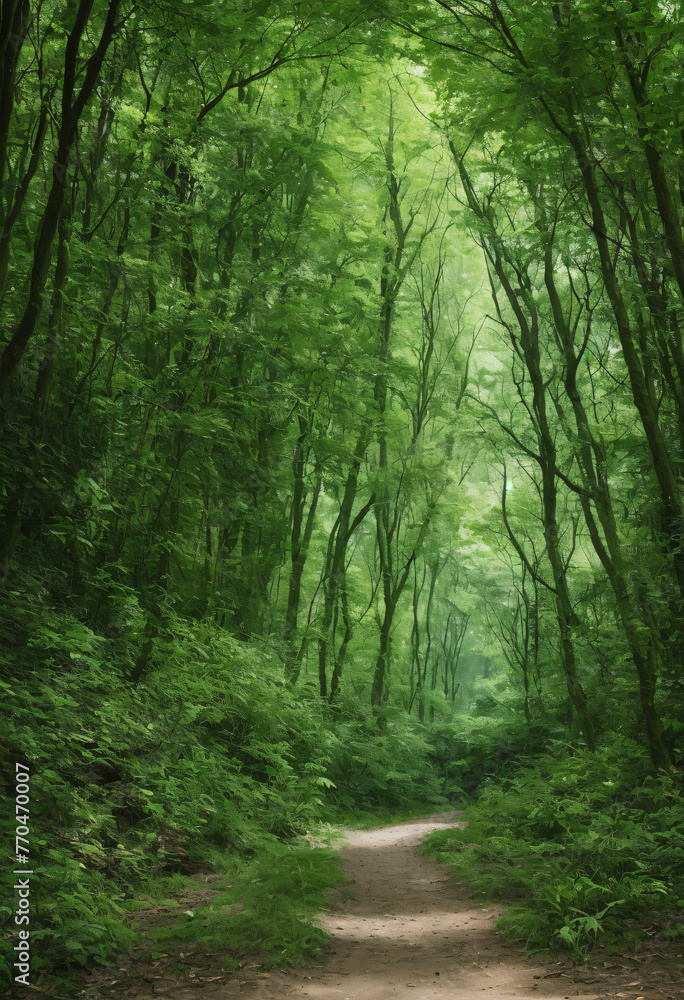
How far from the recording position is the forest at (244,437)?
4.56 meters

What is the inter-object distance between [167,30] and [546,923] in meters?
7.90

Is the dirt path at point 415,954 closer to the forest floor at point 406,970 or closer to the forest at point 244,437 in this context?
the forest floor at point 406,970

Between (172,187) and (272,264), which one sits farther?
(272,264)

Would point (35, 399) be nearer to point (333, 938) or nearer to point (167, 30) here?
point (167, 30)

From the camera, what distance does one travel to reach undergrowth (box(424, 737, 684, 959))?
4.45 metres

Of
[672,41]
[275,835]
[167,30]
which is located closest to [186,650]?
[275,835]

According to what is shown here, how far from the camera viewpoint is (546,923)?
15.0 feet

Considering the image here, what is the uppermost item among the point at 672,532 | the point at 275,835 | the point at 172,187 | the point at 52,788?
the point at 172,187

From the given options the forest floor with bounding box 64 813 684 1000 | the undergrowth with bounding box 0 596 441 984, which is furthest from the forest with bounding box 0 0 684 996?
the forest floor with bounding box 64 813 684 1000
